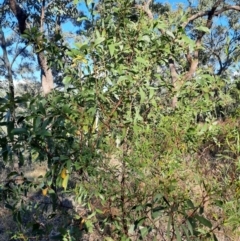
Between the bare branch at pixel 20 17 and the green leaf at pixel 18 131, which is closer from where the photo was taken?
the green leaf at pixel 18 131

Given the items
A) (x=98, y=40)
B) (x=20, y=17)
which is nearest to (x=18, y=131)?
(x=98, y=40)

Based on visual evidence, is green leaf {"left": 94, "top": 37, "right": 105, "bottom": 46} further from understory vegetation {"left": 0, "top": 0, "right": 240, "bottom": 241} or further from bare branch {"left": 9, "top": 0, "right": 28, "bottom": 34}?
bare branch {"left": 9, "top": 0, "right": 28, "bottom": 34}

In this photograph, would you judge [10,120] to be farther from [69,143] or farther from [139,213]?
[139,213]

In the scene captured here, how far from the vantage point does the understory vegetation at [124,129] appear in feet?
4.11

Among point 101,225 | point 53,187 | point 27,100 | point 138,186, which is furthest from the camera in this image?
point 101,225

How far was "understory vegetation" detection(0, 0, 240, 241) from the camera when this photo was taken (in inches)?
49.3

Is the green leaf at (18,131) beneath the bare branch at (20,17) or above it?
beneath

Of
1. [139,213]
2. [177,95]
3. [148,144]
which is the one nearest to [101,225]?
[139,213]

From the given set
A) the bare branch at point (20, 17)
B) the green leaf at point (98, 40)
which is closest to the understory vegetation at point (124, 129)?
the green leaf at point (98, 40)

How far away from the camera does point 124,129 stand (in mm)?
1494

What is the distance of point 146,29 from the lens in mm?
1354

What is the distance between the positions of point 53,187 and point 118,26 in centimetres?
73

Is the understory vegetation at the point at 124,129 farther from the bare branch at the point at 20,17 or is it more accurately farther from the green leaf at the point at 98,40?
the bare branch at the point at 20,17

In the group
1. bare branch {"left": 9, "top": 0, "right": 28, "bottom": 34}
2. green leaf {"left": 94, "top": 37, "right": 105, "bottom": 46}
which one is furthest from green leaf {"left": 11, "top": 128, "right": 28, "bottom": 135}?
bare branch {"left": 9, "top": 0, "right": 28, "bottom": 34}
